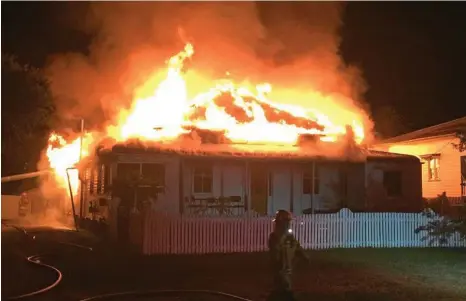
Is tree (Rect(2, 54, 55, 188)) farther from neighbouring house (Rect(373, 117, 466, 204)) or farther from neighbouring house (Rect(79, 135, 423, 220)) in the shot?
neighbouring house (Rect(373, 117, 466, 204))

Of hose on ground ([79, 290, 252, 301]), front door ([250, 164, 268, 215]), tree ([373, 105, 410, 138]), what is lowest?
hose on ground ([79, 290, 252, 301])

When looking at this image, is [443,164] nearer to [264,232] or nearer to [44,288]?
[264,232]

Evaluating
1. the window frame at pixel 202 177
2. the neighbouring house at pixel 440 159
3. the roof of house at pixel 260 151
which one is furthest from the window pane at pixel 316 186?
the neighbouring house at pixel 440 159

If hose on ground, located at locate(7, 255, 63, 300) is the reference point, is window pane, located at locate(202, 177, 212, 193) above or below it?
above

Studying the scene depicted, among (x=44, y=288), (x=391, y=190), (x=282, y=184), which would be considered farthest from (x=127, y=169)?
(x=391, y=190)

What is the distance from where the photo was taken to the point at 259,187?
20.8 meters

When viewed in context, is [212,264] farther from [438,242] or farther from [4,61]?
[4,61]

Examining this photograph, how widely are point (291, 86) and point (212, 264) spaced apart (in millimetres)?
13515

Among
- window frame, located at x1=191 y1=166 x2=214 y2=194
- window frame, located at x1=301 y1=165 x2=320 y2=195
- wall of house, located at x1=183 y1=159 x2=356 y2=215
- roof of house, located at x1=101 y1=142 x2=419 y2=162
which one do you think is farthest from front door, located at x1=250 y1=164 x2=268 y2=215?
window frame, located at x1=191 y1=166 x2=214 y2=194

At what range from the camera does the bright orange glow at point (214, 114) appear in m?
21.0

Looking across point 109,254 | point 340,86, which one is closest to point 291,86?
point 340,86

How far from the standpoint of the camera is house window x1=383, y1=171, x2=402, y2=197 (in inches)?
867

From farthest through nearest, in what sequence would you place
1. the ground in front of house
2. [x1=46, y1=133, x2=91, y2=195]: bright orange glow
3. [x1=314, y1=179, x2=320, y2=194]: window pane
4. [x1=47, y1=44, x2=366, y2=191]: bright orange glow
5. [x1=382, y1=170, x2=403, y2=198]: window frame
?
[x1=46, y1=133, x2=91, y2=195]: bright orange glow
[x1=382, y1=170, x2=403, y2=198]: window frame
[x1=314, y1=179, x2=320, y2=194]: window pane
[x1=47, y1=44, x2=366, y2=191]: bright orange glow
the ground in front of house

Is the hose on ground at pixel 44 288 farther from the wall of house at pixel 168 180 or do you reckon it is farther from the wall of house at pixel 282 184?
the wall of house at pixel 282 184
